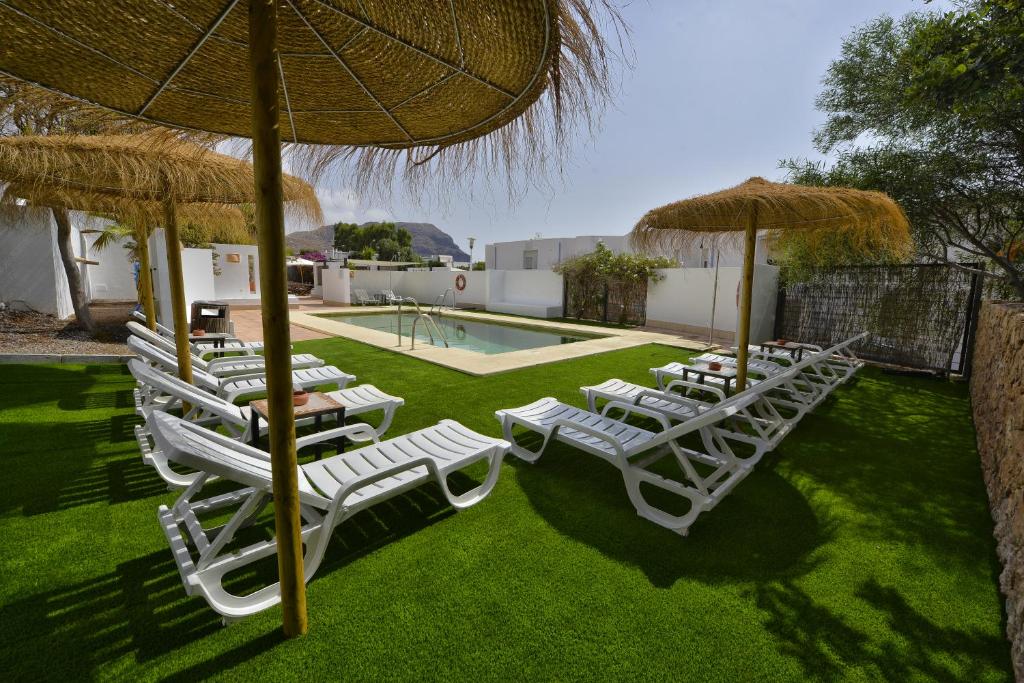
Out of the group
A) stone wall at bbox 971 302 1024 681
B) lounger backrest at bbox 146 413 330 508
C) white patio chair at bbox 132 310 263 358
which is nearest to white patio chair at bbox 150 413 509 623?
lounger backrest at bbox 146 413 330 508

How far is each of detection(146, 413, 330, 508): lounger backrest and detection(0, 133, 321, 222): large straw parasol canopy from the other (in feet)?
7.60

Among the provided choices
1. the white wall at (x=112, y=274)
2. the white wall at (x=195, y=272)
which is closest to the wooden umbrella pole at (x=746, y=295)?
the white wall at (x=195, y=272)

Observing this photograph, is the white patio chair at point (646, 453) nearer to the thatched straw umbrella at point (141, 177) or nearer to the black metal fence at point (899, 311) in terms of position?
the thatched straw umbrella at point (141, 177)

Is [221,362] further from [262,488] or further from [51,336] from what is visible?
[51,336]

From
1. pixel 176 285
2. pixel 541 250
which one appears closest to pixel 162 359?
pixel 176 285

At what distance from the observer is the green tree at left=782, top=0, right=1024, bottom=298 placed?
455 cm

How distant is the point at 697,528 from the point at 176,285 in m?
5.30

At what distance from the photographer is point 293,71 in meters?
2.31

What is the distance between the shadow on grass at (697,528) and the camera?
105 inches

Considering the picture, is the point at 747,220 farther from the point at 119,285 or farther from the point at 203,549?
the point at 119,285

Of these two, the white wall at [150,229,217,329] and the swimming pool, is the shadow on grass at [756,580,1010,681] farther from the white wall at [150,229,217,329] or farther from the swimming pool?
the white wall at [150,229,217,329]

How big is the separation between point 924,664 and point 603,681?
1.50 meters

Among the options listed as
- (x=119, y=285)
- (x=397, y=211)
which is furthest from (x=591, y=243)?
(x=397, y=211)

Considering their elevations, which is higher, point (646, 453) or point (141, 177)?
point (141, 177)
